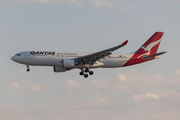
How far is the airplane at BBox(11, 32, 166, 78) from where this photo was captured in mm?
52844

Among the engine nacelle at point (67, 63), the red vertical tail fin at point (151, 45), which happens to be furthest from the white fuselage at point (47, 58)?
the red vertical tail fin at point (151, 45)

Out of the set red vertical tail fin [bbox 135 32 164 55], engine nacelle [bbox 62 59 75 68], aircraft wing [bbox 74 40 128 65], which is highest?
red vertical tail fin [bbox 135 32 164 55]

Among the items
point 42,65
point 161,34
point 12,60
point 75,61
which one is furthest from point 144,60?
point 12,60

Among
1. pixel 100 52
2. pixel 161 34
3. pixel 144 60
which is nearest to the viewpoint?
pixel 100 52

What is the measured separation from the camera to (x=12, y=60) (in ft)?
178

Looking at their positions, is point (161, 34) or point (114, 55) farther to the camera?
point (161, 34)

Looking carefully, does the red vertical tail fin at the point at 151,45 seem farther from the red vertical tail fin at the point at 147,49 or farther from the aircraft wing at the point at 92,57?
the aircraft wing at the point at 92,57

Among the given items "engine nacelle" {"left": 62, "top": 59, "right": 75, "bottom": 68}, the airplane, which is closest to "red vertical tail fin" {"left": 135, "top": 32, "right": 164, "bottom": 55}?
the airplane

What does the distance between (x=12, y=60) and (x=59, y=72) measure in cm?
869

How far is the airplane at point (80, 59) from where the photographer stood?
52844mm

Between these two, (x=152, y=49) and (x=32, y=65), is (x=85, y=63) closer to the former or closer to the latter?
(x=32, y=65)

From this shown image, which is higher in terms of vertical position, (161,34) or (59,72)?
(161,34)

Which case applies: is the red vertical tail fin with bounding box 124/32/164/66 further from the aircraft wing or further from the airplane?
the aircraft wing

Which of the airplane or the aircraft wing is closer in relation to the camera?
the aircraft wing
